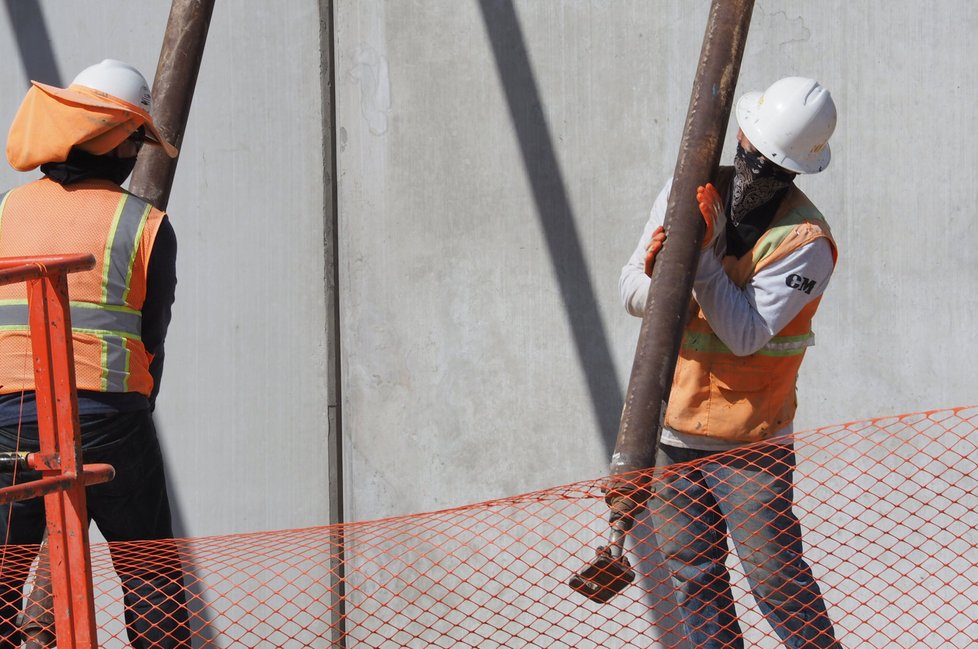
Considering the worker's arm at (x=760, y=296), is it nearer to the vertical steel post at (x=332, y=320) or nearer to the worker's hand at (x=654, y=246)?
the worker's hand at (x=654, y=246)

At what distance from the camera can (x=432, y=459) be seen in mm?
4816

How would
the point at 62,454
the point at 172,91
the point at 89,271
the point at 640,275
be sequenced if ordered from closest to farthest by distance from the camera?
the point at 62,454 → the point at 89,271 → the point at 640,275 → the point at 172,91

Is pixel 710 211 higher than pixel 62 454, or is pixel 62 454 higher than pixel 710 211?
pixel 710 211

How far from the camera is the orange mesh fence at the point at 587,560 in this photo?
429cm

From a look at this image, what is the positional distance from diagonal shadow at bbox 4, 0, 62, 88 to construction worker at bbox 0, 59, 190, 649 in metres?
1.95

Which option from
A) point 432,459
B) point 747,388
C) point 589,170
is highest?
point 589,170

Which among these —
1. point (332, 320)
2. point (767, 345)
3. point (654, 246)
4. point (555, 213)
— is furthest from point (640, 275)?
point (332, 320)

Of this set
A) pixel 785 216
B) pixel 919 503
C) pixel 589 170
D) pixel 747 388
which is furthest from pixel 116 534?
pixel 919 503

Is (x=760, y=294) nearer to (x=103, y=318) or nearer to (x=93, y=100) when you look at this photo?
(x=103, y=318)

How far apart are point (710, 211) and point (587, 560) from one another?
1984 mm

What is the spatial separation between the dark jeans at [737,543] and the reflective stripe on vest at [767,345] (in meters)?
0.29

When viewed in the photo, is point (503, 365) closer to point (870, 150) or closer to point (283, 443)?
point (283, 443)

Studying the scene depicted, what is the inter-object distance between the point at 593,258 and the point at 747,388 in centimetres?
147

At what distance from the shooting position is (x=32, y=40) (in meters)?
4.75
